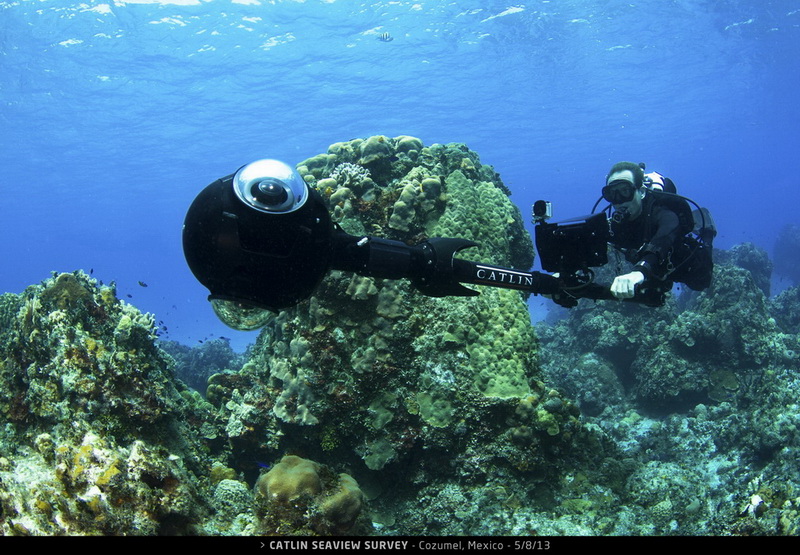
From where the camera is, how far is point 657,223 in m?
5.88

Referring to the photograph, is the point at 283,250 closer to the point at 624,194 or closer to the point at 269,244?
the point at 269,244

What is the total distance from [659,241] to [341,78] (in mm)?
32093

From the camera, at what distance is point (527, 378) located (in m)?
6.78

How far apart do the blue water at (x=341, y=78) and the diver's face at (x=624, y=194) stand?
69.1ft

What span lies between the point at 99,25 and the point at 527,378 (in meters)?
29.2

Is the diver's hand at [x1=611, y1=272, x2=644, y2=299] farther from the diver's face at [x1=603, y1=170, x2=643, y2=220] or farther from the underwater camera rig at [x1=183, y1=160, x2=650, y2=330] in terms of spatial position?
the underwater camera rig at [x1=183, y1=160, x2=650, y2=330]

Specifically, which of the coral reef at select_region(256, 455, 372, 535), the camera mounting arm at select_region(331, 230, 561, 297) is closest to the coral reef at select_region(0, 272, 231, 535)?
the coral reef at select_region(256, 455, 372, 535)

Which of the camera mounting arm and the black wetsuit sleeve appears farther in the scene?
the black wetsuit sleeve

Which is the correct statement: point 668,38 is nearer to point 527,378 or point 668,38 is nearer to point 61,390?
point 527,378

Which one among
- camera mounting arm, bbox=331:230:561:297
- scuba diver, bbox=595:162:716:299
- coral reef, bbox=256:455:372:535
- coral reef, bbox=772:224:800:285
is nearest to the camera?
camera mounting arm, bbox=331:230:561:297

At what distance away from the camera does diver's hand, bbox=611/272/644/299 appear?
4496mm

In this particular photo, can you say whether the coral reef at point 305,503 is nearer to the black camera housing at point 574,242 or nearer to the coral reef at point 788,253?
the black camera housing at point 574,242

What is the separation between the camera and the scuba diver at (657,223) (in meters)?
5.75

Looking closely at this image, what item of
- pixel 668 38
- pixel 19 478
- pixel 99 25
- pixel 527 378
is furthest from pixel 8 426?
pixel 668 38
